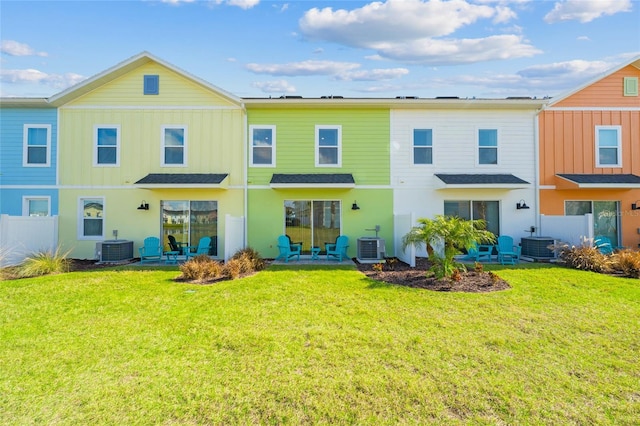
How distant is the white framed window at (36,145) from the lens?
12.0m

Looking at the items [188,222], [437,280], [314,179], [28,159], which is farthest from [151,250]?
[437,280]

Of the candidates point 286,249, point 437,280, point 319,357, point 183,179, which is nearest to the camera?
point 319,357

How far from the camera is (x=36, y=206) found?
12125 mm

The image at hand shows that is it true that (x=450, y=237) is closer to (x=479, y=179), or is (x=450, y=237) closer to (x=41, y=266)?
(x=479, y=179)

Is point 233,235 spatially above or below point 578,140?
below

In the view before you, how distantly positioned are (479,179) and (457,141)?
1823 millimetres

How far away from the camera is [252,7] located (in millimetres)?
12039

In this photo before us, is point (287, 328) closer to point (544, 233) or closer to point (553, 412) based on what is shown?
point (553, 412)

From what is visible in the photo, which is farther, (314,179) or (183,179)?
(314,179)

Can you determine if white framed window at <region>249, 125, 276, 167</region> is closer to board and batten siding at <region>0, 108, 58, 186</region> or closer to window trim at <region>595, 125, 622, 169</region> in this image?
board and batten siding at <region>0, 108, 58, 186</region>

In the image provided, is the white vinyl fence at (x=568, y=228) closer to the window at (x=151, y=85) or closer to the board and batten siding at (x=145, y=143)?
the board and batten siding at (x=145, y=143)

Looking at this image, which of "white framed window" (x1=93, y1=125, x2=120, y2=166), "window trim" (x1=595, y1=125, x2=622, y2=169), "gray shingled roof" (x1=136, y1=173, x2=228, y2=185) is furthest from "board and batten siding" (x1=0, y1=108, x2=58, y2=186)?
"window trim" (x1=595, y1=125, x2=622, y2=169)

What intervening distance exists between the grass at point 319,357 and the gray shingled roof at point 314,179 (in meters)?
5.08

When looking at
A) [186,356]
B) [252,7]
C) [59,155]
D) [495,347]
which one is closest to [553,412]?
[495,347]
